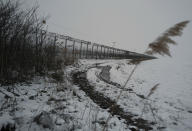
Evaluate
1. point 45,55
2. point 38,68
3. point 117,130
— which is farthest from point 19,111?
point 45,55

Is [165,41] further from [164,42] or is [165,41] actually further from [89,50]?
[89,50]

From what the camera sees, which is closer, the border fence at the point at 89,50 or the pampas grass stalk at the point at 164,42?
the pampas grass stalk at the point at 164,42

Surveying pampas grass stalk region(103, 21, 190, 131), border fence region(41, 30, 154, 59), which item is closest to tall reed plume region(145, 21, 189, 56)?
pampas grass stalk region(103, 21, 190, 131)

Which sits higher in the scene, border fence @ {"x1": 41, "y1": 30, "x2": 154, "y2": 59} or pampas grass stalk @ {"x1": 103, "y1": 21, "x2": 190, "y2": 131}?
border fence @ {"x1": 41, "y1": 30, "x2": 154, "y2": 59}

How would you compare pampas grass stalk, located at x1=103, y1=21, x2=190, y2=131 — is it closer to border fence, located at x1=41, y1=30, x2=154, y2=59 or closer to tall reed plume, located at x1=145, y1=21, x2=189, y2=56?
tall reed plume, located at x1=145, y1=21, x2=189, y2=56

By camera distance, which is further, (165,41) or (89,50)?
(89,50)

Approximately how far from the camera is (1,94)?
328cm

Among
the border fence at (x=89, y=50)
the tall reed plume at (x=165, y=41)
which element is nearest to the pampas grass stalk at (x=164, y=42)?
the tall reed plume at (x=165, y=41)

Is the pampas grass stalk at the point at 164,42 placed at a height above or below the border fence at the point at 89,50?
below

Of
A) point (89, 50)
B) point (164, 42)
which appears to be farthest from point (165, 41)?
point (89, 50)

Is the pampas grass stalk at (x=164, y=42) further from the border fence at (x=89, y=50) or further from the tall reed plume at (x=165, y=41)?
the border fence at (x=89, y=50)

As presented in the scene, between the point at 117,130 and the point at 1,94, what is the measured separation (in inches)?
120

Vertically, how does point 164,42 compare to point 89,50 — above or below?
below

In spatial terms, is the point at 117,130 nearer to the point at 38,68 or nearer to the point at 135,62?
the point at 135,62
